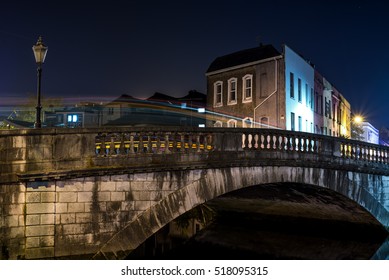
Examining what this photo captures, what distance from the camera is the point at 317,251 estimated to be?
16922 millimetres

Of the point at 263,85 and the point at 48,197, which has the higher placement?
the point at 263,85

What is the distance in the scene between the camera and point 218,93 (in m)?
31.8

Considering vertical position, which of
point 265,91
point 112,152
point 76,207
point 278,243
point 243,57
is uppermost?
point 243,57

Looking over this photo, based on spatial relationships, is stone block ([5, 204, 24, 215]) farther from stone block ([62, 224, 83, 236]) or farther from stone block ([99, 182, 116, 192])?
stone block ([99, 182, 116, 192])

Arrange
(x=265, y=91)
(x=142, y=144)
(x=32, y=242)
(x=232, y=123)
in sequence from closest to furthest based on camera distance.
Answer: (x=32, y=242) < (x=142, y=144) < (x=265, y=91) < (x=232, y=123)

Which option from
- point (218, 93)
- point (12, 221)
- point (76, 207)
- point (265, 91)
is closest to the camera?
point (12, 221)

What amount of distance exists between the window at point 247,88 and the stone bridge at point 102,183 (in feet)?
56.9

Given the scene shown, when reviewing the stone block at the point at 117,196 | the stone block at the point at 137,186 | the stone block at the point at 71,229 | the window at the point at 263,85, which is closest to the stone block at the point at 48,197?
the stone block at the point at 71,229

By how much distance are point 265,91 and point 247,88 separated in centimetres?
162

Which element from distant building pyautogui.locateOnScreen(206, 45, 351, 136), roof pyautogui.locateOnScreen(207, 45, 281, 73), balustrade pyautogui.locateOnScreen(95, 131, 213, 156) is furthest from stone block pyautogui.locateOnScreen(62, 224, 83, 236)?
roof pyautogui.locateOnScreen(207, 45, 281, 73)

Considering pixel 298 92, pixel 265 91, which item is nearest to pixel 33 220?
pixel 265 91

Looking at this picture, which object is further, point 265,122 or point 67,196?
point 265,122

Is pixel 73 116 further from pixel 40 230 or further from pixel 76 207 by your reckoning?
pixel 40 230

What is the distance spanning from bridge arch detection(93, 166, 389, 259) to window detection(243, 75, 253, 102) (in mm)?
13799
